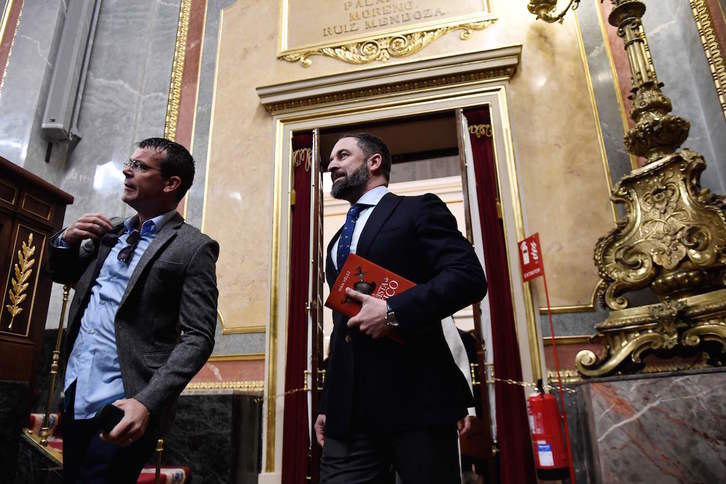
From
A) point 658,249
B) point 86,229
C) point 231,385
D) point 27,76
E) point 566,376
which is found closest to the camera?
point 86,229

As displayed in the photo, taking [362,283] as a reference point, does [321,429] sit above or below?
below

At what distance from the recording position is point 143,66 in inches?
209

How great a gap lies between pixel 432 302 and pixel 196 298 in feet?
2.04

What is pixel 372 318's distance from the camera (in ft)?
4.42

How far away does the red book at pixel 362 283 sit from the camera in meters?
1.41

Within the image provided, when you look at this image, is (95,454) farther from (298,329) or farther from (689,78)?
(689,78)

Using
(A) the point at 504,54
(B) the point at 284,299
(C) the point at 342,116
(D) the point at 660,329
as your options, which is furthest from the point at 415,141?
(D) the point at 660,329

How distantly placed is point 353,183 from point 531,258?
231 cm

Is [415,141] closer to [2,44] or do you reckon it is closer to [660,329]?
[660,329]

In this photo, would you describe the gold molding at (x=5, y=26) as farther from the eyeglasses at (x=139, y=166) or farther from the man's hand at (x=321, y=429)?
the man's hand at (x=321, y=429)

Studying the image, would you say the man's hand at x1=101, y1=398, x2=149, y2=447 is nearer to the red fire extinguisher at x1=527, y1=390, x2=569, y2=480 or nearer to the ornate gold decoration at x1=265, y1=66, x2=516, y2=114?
the red fire extinguisher at x1=527, y1=390, x2=569, y2=480

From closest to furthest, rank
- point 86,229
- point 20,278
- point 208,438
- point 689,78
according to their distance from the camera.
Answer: point 86,229, point 20,278, point 208,438, point 689,78

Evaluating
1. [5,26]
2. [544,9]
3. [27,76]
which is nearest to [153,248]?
[544,9]

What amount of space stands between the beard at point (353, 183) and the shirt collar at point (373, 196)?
0.04 meters
